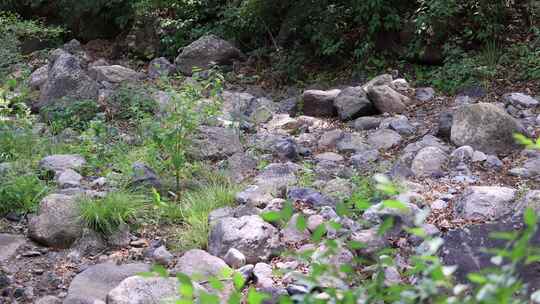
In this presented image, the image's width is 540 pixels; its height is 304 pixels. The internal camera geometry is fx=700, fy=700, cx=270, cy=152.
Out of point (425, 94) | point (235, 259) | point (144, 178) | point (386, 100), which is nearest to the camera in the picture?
point (235, 259)

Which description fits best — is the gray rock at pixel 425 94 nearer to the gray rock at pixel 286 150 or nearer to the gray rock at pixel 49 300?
the gray rock at pixel 286 150

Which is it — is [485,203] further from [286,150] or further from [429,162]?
[286,150]

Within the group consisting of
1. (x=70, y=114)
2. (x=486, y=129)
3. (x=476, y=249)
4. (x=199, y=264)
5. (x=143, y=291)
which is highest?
(x=476, y=249)

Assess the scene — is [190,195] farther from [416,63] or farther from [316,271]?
[416,63]

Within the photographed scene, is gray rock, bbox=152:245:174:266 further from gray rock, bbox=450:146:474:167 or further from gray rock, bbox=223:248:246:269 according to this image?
gray rock, bbox=450:146:474:167

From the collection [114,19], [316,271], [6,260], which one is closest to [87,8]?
[114,19]

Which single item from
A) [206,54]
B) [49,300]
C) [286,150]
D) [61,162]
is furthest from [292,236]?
[206,54]

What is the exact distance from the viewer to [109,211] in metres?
4.68

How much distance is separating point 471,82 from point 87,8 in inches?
276

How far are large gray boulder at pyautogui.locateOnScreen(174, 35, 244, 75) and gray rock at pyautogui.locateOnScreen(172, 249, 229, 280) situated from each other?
16.9ft

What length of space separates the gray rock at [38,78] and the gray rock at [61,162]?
297cm

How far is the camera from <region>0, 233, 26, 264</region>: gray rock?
14.6 feet

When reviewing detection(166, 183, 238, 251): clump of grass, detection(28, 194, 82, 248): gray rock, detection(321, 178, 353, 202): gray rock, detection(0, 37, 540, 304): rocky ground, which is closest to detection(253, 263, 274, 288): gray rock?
detection(0, 37, 540, 304): rocky ground

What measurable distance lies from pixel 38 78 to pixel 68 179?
12.5 ft
